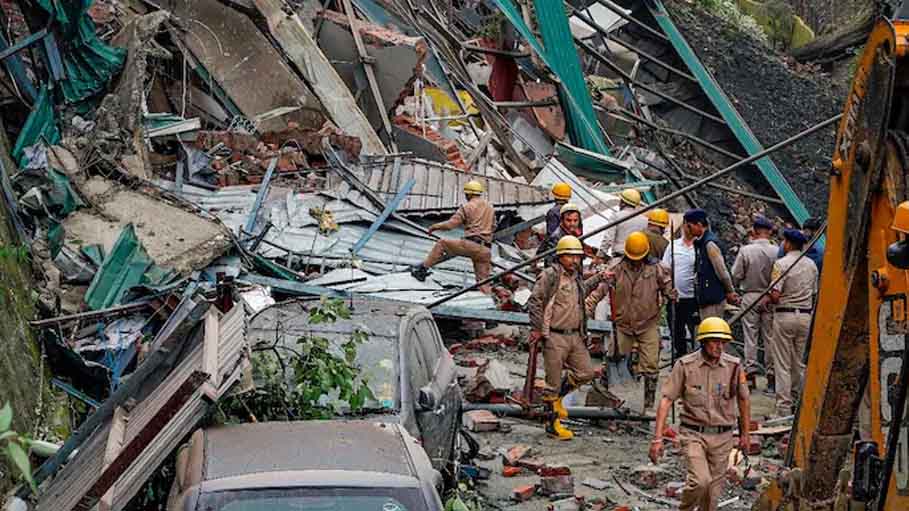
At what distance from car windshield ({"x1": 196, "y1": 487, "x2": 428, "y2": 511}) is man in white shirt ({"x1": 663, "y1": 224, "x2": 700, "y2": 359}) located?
7.82 m

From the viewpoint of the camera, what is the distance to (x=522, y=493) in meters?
11.4

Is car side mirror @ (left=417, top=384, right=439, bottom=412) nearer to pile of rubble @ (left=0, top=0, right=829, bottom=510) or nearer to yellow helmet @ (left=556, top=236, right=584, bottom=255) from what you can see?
pile of rubble @ (left=0, top=0, right=829, bottom=510)

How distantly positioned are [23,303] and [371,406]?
161 inches

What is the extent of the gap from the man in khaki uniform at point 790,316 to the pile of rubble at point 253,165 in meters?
2.78

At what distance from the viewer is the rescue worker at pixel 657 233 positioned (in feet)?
46.6

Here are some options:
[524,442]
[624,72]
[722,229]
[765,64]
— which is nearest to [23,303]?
[524,442]

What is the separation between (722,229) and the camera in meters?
23.5

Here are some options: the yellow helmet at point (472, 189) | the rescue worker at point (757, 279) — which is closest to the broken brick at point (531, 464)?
the rescue worker at point (757, 279)

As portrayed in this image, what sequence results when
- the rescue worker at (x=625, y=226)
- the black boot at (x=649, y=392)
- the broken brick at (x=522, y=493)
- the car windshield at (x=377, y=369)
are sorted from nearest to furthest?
1. the car windshield at (x=377, y=369)
2. the broken brick at (x=522, y=493)
3. the black boot at (x=649, y=392)
4. the rescue worker at (x=625, y=226)

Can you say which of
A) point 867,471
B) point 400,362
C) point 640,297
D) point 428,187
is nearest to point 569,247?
point 640,297

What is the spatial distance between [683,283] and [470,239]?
113 inches

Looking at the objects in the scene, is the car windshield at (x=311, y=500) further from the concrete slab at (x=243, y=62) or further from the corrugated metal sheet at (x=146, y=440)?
the concrete slab at (x=243, y=62)

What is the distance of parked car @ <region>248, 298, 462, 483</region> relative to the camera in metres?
9.18

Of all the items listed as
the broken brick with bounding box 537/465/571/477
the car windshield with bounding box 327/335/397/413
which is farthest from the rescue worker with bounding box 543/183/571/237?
the car windshield with bounding box 327/335/397/413
